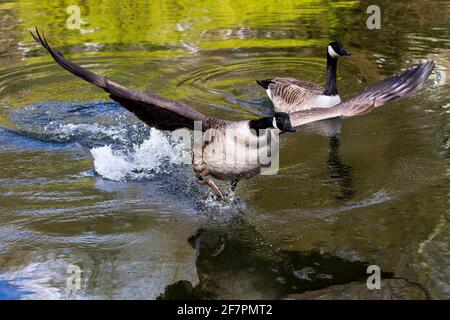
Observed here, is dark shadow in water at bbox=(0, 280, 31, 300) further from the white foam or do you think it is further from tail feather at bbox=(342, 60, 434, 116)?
tail feather at bbox=(342, 60, 434, 116)

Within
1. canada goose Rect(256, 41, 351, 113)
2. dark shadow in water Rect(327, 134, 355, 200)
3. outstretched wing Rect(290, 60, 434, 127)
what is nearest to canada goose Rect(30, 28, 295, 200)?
outstretched wing Rect(290, 60, 434, 127)

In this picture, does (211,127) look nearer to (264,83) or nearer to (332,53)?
(332,53)

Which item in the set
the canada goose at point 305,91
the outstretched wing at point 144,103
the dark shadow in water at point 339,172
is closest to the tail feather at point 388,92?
the dark shadow in water at point 339,172

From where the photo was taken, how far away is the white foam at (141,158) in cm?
754

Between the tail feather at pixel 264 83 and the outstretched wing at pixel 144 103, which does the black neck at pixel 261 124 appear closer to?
the outstretched wing at pixel 144 103

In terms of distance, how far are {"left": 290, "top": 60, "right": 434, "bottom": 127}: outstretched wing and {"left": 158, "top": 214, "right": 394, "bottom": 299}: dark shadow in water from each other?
5.13 feet

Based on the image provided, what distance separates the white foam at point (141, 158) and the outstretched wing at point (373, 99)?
5.42ft

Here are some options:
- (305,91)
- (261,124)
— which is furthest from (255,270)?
(305,91)

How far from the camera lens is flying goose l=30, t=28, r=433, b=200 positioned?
5.93 meters

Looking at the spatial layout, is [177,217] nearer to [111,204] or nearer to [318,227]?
[111,204]

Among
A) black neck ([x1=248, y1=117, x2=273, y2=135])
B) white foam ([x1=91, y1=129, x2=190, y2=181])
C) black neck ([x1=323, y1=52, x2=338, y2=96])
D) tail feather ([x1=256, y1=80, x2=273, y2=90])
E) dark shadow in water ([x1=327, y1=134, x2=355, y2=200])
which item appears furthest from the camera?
tail feather ([x1=256, y1=80, x2=273, y2=90])
